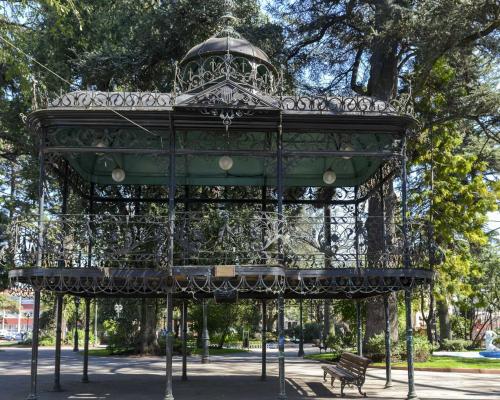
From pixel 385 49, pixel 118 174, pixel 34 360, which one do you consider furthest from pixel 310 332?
pixel 34 360

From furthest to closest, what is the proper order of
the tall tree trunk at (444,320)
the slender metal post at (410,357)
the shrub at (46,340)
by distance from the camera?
the shrub at (46,340) < the tall tree trunk at (444,320) < the slender metal post at (410,357)

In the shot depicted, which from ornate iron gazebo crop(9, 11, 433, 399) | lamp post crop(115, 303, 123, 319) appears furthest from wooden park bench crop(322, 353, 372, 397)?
lamp post crop(115, 303, 123, 319)

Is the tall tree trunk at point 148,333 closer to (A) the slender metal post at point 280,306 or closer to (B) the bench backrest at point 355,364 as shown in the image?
(B) the bench backrest at point 355,364

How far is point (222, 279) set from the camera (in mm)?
10469

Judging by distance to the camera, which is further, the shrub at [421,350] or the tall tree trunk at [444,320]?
the tall tree trunk at [444,320]

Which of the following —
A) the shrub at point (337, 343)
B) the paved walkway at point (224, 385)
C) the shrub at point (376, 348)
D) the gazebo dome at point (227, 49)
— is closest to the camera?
the paved walkway at point (224, 385)

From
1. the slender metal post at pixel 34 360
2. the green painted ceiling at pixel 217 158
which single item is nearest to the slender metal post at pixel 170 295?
the green painted ceiling at pixel 217 158

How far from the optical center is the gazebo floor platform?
10414 millimetres

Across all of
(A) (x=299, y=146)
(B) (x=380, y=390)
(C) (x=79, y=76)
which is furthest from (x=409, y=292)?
(C) (x=79, y=76)

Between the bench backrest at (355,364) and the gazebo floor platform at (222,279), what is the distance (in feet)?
5.78

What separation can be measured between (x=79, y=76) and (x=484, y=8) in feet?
45.3

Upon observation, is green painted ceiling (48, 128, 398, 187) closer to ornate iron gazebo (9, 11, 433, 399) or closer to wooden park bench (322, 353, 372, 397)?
ornate iron gazebo (9, 11, 433, 399)

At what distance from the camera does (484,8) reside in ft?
53.6

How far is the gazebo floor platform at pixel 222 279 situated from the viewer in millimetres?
10414
